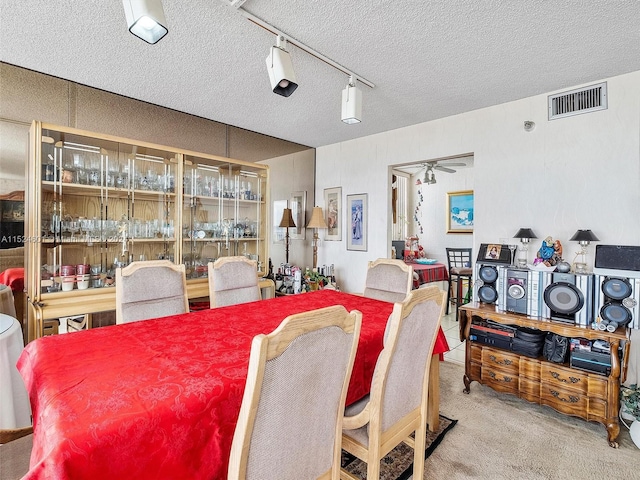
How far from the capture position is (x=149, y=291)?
216cm

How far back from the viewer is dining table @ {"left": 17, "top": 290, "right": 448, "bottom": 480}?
84 centimetres

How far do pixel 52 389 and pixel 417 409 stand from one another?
1475mm

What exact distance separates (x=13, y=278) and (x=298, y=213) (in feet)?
10.0

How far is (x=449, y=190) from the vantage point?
6.36 metres

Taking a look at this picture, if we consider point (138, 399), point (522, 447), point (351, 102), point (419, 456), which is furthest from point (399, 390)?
point (351, 102)

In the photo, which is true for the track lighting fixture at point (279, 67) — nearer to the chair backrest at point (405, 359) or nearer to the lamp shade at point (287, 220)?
the chair backrest at point (405, 359)

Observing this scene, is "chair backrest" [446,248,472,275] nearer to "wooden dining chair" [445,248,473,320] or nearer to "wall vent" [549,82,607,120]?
"wooden dining chair" [445,248,473,320]

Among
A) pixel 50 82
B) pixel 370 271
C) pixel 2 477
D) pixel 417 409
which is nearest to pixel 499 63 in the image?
pixel 370 271

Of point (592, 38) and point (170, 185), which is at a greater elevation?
point (592, 38)

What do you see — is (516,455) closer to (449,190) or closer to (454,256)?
(454,256)

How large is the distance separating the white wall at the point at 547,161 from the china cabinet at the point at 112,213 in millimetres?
2043

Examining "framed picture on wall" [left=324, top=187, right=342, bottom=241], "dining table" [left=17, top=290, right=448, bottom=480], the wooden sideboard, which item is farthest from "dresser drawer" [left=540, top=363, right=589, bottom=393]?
"framed picture on wall" [left=324, top=187, right=342, bottom=241]

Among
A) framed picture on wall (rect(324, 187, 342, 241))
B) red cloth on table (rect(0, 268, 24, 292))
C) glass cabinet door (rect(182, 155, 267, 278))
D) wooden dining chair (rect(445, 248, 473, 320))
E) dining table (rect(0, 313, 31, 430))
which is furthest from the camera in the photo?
wooden dining chair (rect(445, 248, 473, 320))

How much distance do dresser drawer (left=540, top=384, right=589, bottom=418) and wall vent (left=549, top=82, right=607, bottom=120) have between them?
217 cm
